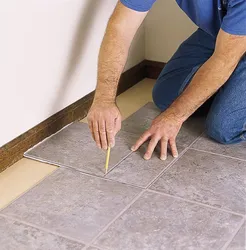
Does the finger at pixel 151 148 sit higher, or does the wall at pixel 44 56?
the wall at pixel 44 56

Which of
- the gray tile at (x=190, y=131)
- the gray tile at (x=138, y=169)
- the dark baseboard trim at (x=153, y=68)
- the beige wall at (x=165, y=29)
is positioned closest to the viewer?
the gray tile at (x=138, y=169)

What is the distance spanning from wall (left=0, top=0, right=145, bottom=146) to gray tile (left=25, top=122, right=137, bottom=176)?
88mm

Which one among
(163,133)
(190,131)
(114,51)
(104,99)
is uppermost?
(114,51)

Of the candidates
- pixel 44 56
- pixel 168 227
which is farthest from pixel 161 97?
pixel 168 227

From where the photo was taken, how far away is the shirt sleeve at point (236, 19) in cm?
151

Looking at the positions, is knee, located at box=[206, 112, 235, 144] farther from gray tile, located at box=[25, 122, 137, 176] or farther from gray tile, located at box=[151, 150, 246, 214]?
gray tile, located at box=[25, 122, 137, 176]

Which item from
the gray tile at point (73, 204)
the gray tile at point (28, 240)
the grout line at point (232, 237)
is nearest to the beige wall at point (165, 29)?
the gray tile at point (73, 204)

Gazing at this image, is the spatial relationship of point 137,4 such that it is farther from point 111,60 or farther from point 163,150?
point 163,150

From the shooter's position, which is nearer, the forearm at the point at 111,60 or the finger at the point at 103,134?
the finger at the point at 103,134

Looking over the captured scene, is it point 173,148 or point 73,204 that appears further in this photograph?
point 173,148

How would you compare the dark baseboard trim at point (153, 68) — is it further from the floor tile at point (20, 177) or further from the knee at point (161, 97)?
the floor tile at point (20, 177)

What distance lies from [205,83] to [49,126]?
1.83 feet

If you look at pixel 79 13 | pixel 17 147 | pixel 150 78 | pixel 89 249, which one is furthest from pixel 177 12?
pixel 89 249

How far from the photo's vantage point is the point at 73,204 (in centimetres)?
145
